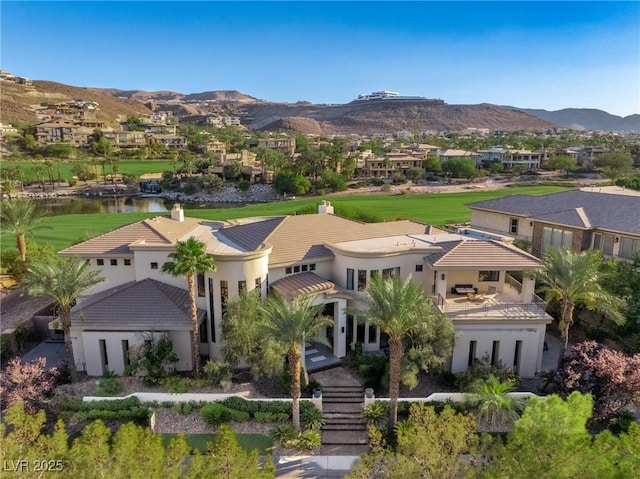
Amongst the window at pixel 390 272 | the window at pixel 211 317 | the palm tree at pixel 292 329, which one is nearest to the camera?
the palm tree at pixel 292 329

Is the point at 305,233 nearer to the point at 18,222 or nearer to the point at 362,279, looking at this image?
the point at 362,279

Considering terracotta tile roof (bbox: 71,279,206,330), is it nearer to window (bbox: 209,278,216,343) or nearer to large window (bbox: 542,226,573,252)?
window (bbox: 209,278,216,343)

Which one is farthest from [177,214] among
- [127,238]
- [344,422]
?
[344,422]

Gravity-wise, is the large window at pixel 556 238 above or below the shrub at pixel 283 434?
above

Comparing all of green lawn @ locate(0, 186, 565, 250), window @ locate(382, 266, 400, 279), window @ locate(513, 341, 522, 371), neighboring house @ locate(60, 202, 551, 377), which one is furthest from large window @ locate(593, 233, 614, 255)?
green lawn @ locate(0, 186, 565, 250)

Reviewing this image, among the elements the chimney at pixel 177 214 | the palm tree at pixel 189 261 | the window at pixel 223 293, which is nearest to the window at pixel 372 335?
the window at pixel 223 293

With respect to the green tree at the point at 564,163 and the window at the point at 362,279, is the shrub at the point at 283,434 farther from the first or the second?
the green tree at the point at 564,163

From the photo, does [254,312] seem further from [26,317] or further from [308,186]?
[308,186]
